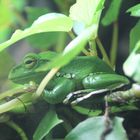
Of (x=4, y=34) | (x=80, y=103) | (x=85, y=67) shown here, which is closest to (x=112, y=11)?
(x=85, y=67)

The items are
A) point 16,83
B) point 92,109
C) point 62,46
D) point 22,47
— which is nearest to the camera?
point 92,109

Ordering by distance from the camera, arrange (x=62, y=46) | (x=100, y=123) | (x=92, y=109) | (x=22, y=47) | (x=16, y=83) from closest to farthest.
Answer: (x=100, y=123)
(x=92, y=109)
(x=16, y=83)
(x=62, y=46)
(x=22, y=47)

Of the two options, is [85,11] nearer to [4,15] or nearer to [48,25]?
[48,25]

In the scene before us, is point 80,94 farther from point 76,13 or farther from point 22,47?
point 22,47

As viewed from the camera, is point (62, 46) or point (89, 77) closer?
point (89, 77)

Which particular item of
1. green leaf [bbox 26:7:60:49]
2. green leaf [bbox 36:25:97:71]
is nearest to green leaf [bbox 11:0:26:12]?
green leaf [bbox 26:7:60:49]

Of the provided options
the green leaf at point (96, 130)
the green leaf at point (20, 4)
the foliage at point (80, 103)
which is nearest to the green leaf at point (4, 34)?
the green leaf at point (20, 4)

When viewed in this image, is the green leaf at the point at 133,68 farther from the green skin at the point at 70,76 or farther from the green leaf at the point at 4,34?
the green leaf at the point at 4,34

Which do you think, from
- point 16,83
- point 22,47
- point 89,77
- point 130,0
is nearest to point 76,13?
point 89,77
